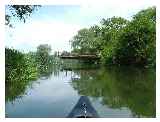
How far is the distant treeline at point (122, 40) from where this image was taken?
367cm

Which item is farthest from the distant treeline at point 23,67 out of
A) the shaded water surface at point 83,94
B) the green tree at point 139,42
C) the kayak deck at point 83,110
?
the green tree at point 139,42

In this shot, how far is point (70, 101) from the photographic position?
3938mm

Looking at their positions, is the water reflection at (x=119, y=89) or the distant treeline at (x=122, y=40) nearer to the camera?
the distant treeline at (x=122, y=40)

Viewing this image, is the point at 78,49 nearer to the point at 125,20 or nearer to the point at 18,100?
the point at 125,20

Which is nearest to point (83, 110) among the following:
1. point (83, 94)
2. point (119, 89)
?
point (83, 94)

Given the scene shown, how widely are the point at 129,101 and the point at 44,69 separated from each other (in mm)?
858

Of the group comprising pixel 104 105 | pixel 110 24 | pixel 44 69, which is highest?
pixel 110 24

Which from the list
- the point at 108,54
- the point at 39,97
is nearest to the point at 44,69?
the point at 39,97

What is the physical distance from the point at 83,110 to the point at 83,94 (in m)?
0.59

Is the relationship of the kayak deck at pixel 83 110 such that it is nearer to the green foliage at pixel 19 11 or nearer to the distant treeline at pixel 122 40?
the distant treeline at pixel 122 40

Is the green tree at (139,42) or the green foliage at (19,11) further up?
the green foliage at (19,11)

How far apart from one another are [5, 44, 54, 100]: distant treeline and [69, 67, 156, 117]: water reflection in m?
0.34

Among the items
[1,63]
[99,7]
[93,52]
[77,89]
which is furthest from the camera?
[77,89]

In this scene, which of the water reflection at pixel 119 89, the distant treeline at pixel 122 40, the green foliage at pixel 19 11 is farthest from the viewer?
the water reflection at pixel 119 89
